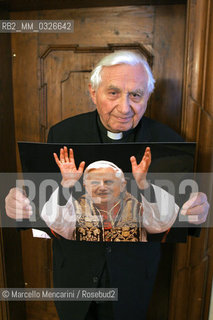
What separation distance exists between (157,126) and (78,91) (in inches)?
16.0

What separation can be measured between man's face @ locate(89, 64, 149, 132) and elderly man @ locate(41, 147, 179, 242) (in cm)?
13

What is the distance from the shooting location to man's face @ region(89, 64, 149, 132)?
29.1 inches

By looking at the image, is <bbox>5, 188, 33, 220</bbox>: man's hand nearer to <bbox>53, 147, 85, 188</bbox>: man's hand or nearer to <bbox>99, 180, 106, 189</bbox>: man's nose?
<bbox>53, 147, 85, 188</bbox>: man's hand

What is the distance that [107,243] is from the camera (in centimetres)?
86

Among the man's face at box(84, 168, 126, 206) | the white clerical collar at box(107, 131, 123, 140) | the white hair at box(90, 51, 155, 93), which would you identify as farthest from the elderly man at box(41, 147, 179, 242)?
the white hair at box(90, 51, 155, 93)

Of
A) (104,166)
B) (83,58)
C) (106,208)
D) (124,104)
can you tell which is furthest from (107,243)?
(83,58)

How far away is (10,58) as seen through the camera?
3.48 ft

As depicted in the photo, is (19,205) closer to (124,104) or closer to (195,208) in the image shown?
(124,104)

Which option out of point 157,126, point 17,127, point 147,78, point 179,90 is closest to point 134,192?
point 157,126

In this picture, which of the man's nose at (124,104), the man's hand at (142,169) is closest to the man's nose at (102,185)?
the man's hand at (142,169)

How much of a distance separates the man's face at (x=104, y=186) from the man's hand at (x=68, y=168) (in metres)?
0.03

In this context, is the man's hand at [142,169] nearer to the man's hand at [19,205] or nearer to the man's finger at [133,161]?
the man's finger at [133,161]

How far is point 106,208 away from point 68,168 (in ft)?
0.62

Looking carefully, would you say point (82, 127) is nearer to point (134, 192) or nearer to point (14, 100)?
point (134, 192)
